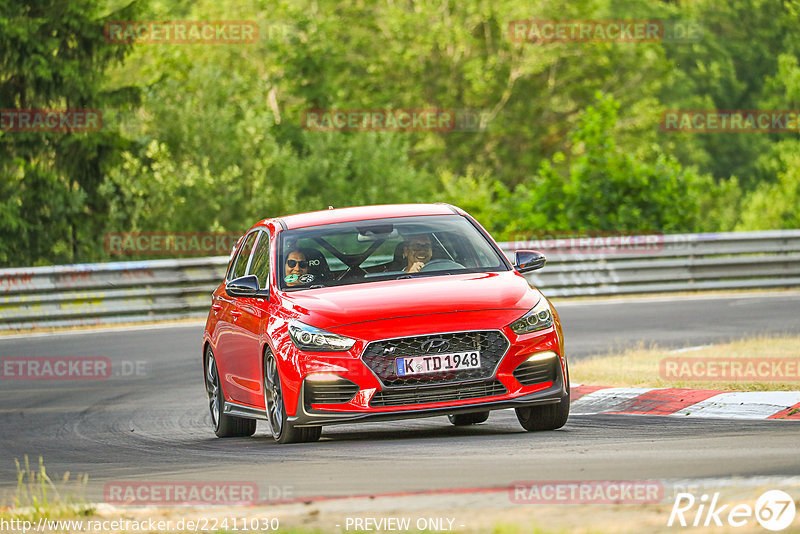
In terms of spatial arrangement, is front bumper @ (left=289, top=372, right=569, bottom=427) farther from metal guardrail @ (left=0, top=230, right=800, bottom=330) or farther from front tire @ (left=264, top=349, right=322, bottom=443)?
metal guardrail @ (left=0, top=230, right=800, bottom=330)

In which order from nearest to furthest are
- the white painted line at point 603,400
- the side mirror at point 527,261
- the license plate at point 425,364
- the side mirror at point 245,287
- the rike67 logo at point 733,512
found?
the rike67 logo at point 733,512 → the license plate at point 425,364 → the side mirror at point 245,287 → the side mirror at point 527,261 → the white painted line at point 603,400

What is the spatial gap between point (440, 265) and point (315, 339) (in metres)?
1.43

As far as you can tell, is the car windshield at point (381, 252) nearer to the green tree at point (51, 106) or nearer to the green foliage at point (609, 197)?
the green foliage at point (609, 197)

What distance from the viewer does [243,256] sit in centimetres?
1157

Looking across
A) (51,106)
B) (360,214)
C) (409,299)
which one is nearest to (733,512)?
(409,299)

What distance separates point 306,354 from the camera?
8.99 meters

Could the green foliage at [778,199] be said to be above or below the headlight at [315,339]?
below

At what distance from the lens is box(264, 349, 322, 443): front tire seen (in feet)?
30.6

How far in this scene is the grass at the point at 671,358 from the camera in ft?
37.6

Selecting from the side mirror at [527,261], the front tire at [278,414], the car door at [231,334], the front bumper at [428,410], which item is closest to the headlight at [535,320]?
the front bumper at [428,410]

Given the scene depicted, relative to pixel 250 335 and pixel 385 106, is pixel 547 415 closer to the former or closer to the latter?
pixel 250 335

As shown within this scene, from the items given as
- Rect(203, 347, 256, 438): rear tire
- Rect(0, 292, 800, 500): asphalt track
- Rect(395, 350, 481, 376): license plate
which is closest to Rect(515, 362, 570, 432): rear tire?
Rect(0, 292, 800, 500): asphalt track

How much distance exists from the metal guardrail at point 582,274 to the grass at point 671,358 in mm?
8496

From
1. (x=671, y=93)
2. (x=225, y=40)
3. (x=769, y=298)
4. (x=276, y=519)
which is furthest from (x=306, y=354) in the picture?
(x=671, y=93)
